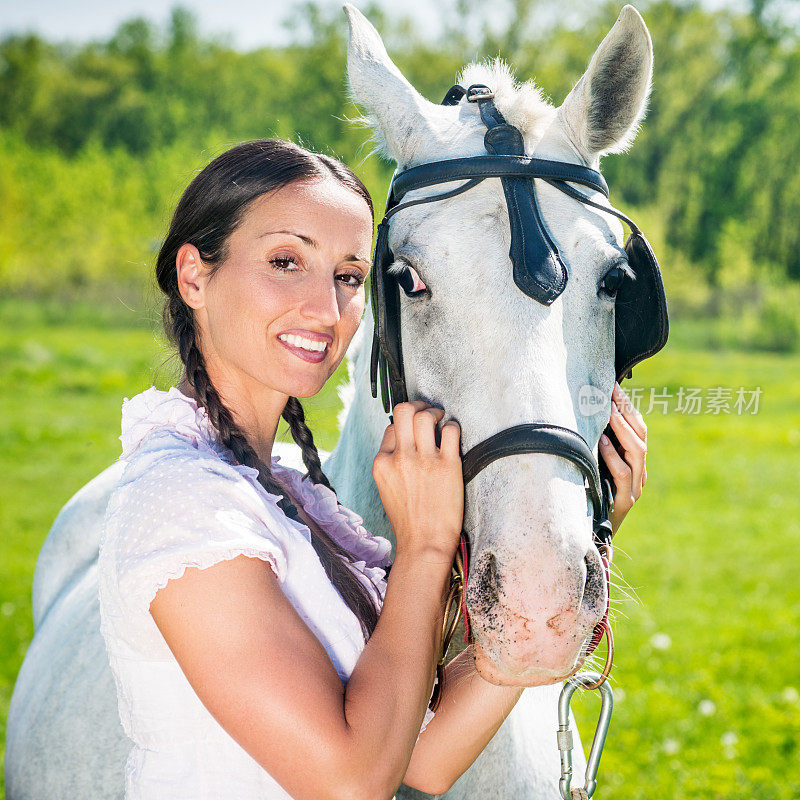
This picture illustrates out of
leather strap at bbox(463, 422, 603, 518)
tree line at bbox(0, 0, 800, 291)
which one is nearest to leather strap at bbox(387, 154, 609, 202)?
leather strap at bbox(463, 422, 603, 518)

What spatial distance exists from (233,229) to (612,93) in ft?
3.17

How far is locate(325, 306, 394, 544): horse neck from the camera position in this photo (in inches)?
76.9

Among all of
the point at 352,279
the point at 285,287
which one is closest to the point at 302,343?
the point at 285,287

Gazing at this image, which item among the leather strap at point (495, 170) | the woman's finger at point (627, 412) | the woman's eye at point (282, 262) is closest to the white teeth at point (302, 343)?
the woman's eye at point (282, 262)

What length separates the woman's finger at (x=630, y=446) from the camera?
1.71m

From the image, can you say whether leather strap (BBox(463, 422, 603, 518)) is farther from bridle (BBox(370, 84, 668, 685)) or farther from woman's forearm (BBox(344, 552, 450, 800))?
woman's forearm (BBox(344, 552, 450, 800))

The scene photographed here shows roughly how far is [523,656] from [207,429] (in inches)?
27.7

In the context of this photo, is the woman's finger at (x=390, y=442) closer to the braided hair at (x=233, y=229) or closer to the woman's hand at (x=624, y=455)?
the braided hair at (x=233, y=229)

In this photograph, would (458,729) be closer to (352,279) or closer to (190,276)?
(352,279)

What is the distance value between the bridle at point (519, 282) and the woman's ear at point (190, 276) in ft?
1.19

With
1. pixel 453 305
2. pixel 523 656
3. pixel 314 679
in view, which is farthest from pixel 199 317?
pixel 523 656

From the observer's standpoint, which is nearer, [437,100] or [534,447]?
[534,447]

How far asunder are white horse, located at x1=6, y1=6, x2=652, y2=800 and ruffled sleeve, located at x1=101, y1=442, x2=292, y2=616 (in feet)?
1.24

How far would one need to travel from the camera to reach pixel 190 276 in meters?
1.55
